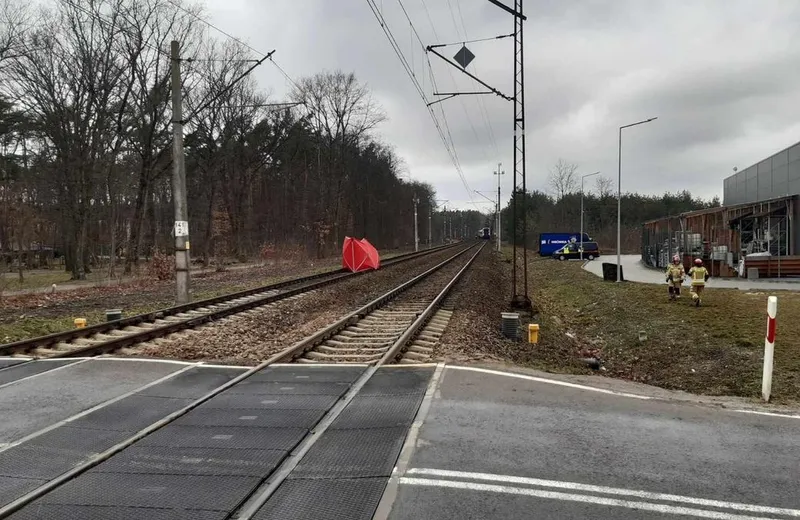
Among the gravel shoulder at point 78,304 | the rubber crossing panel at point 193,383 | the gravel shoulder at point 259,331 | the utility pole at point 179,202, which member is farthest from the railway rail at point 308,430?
the gravel shoulder at point 78,304

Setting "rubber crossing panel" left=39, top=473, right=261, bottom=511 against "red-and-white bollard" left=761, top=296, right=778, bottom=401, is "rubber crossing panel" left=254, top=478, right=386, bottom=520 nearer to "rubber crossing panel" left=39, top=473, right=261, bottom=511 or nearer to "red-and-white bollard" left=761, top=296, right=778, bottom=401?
"rubber crossing panel" left=39, top=473, right=261, bottom=511

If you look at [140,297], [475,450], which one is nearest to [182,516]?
[475,450]

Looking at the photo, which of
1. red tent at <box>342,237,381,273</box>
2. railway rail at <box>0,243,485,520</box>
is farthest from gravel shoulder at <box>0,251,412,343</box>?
red tent at <box>342,237,381,273</box>

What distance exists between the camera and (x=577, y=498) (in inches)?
153

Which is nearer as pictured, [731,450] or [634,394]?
[731,450]

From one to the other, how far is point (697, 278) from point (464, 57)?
29.3 feet

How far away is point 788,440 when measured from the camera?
5.21 m

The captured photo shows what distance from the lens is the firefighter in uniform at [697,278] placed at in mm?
15414

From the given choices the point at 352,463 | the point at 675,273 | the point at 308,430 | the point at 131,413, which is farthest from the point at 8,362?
the point at 675,273

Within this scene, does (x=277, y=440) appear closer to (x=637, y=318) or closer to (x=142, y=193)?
(x=637, y=318)

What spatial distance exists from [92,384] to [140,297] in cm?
1314

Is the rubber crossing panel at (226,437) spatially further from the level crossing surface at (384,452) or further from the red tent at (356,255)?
the red tent at (356,255)

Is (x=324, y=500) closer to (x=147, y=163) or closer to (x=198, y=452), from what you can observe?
(x=198, y=452)

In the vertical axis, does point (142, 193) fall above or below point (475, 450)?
above
